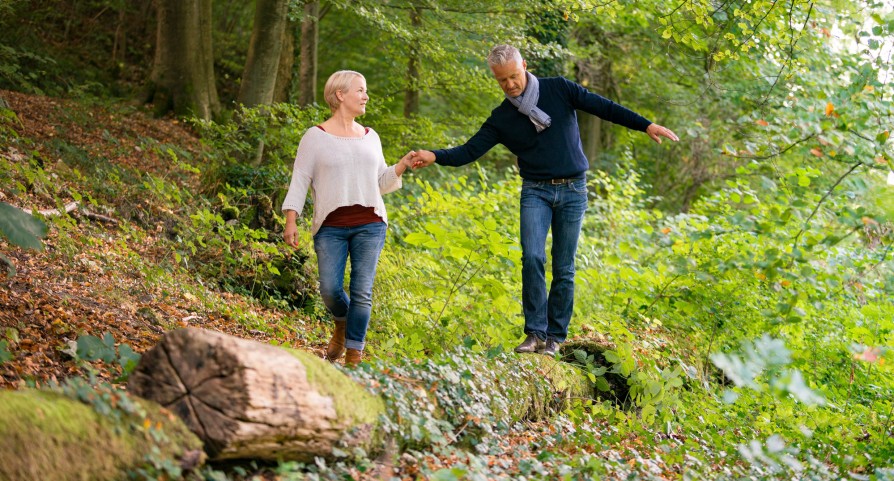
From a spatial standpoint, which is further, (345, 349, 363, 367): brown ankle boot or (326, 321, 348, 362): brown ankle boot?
(326, 321, 348, 362): brown ankle boot

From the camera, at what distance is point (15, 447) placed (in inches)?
115

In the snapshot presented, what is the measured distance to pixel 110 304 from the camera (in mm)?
6871

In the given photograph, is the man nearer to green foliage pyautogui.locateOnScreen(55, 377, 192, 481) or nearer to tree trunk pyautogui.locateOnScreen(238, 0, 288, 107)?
green foliage pyautogui.locateOnScreen(55, 377, 192, 481)

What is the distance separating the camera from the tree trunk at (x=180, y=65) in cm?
1582

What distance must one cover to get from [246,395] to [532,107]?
11.1ft

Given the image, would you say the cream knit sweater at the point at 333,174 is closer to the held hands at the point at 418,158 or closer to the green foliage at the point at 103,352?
the held hands at the point at 418,158

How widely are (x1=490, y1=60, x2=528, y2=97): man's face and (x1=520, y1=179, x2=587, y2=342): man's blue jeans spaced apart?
0.69 m

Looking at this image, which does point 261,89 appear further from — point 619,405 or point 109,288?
point 619,405

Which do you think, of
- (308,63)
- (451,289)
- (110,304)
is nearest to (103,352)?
(110,304)

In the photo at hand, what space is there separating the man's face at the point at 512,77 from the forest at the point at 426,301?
123 centimetres

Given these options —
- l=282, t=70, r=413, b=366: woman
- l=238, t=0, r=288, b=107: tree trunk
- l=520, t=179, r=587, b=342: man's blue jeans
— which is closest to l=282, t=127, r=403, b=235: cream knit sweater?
l=282, t=70, r=413, b=366: woman

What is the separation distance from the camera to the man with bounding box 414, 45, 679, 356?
6.12m

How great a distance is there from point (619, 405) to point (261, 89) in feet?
25.0

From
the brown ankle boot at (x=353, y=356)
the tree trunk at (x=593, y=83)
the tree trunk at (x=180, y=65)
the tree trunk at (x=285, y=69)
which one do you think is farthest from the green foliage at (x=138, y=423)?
the tree trunk at (x=593, y=83)
